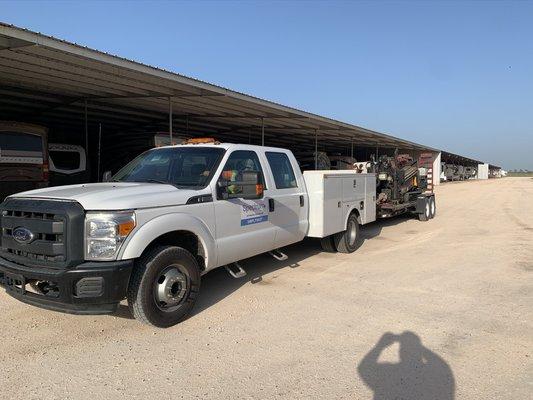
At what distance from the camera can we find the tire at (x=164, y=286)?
4.42 metres

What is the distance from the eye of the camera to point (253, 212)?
5977 mm

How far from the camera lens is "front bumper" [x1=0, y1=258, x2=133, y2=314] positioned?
407 centimetres

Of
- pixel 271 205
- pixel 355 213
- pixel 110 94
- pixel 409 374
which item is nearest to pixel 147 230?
pixel 271 205

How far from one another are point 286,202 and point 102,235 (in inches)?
127

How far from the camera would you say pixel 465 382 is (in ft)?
12.0

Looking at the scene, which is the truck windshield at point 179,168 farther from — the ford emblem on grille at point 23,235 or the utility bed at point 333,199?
the utility bed at point 333,199

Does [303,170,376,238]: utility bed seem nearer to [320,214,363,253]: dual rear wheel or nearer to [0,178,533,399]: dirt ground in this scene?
[320,214,363,253]: dual rear wheel

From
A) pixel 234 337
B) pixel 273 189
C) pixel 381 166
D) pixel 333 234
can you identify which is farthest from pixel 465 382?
pixel 381 166

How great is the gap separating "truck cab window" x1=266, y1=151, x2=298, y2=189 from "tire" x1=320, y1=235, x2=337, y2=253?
6.68ft

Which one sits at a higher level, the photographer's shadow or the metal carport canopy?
the metal carport canopy

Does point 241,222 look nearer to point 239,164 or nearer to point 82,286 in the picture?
point 239,164

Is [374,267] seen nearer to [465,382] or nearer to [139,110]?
[465,382]

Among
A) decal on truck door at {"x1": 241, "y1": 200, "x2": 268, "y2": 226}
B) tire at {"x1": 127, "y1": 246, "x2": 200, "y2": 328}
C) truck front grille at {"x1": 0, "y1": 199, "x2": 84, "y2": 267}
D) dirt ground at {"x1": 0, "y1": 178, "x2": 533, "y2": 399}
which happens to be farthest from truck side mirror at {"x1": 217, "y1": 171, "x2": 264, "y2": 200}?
truck front grille at {"x1": 0, "y1": 199, "x2": 84, "y2": 267}

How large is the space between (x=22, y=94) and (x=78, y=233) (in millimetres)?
9910
